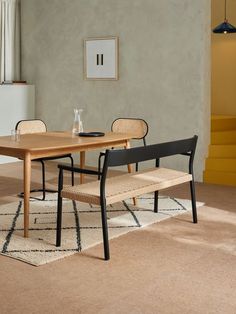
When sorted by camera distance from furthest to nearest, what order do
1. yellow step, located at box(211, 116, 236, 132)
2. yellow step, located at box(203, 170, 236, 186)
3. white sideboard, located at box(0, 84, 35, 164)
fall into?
1. white sideboard, located at box(0, 84, 35, 164)
2. yellow step, located at box(211, 116, 236, 132)
3. yellow step, located at box(203, 170, 236, 186)

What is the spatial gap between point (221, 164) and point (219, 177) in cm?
17

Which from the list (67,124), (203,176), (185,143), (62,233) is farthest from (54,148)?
(67,124)

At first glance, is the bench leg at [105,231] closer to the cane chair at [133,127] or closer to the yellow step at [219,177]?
the cane chair at [133,127]

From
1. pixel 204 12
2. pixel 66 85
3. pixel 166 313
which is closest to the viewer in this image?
pixel 166 313

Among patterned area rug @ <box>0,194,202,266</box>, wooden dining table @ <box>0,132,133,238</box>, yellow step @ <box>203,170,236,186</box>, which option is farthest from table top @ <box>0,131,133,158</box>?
yellow step @ <box>203,170,236,186</box>

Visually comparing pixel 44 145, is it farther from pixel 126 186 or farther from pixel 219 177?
pixel 219 177

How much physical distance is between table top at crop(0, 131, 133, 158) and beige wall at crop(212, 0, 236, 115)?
3844 mm

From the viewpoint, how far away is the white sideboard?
25.5 ft

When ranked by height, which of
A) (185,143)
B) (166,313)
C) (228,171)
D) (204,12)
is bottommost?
(166,313)

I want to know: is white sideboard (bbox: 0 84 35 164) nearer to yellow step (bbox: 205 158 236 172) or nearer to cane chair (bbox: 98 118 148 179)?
cane chair (bbox: 98 118 148 179)

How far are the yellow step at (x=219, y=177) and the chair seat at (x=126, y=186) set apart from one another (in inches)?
74.5

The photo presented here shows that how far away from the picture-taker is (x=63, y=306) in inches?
114

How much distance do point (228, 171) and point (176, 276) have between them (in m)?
3.25

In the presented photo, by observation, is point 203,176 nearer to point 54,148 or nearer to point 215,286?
point 54,148
